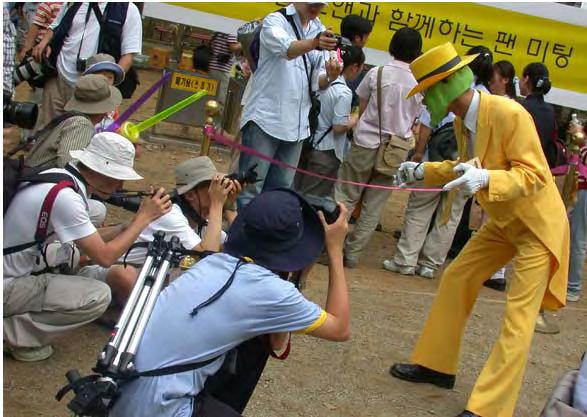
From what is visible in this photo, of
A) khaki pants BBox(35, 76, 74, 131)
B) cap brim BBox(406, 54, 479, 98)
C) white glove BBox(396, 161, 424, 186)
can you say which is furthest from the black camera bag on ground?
khaki pants BBox(35, 76, 74, 131)

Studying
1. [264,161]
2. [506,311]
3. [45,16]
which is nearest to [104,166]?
[264,161]

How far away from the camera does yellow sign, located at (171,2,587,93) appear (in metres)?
7.59

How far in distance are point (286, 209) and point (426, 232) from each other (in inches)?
153

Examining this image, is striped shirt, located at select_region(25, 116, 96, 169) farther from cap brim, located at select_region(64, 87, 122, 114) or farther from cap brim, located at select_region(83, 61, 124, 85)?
cap brim, located at select_region(83, 61, 124, 85)

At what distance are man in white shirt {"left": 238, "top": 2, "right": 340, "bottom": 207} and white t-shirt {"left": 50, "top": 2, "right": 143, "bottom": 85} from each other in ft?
3.85

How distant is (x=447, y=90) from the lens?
13.5 ft

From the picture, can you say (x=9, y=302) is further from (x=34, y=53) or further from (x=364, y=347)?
(x=34, y=53)

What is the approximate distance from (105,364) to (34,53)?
402 centimetres

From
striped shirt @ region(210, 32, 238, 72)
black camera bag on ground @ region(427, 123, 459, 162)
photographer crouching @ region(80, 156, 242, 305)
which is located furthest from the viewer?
striped shirt @ region(210, 32, 238, 72)

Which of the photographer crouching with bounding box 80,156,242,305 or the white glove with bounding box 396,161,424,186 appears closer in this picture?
the photographer crouching with bounding box 80,156,242,305

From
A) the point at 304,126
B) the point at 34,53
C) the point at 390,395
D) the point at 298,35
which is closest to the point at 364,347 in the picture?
the point at 390,395

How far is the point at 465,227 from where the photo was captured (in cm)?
738

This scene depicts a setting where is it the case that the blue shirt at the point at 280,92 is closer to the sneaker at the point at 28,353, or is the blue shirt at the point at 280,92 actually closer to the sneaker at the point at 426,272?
the sneaker at the point at 426,272

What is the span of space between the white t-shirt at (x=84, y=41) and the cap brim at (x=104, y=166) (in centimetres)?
223
